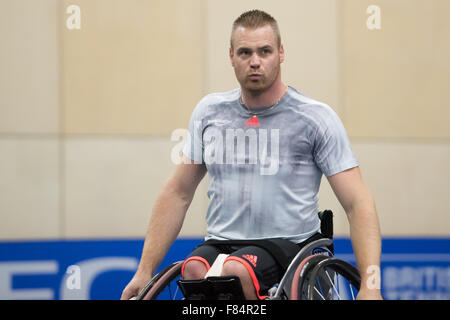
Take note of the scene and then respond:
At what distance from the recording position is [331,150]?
2.59m

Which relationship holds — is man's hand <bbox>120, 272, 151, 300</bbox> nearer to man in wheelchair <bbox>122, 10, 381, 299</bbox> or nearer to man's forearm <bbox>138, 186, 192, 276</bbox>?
man's forearm <bbox>138, 186, 192, 276</bbox>

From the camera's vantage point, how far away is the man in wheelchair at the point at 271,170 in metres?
2.54

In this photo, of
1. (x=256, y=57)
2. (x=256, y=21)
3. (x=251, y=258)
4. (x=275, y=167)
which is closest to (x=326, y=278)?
(x=251, y=258)

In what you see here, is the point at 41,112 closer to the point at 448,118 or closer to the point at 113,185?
the point at 113,185

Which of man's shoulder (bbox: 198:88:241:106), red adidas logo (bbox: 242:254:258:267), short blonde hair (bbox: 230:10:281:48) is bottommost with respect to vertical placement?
red adidas logo (bbox: 242:254:258:267)

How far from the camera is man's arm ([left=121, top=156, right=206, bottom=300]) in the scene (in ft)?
9.29

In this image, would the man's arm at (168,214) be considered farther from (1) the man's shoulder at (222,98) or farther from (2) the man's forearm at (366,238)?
(2) the man's forearm at (366,238)

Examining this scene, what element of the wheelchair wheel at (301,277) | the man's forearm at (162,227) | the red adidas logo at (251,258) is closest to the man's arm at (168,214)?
the man's forearm at (162,227)

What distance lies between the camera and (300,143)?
2.59 metres

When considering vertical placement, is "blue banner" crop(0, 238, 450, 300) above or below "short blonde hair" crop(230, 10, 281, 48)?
below

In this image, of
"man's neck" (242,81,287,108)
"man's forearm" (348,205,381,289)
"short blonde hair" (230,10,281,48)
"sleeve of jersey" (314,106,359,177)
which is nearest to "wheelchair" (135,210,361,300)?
"man's forearm" (348,205,381,289)

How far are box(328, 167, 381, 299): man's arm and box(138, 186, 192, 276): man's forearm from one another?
0.68m

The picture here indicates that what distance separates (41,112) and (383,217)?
8.60 ft
